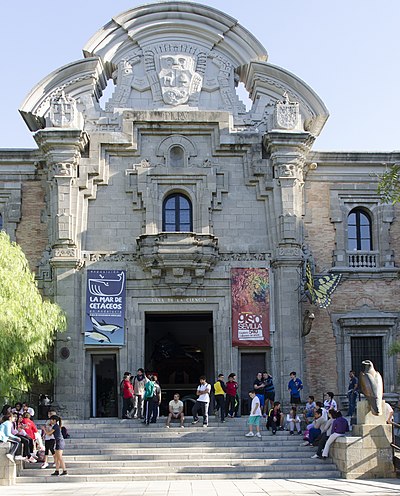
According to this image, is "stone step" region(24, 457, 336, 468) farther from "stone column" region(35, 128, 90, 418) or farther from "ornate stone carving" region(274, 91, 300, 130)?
"ornate stone carving" region(274, 91, 300, 130)

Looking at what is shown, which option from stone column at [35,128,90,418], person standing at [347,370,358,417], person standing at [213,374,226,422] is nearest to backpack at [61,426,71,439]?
stone column at [35,128,90,418]

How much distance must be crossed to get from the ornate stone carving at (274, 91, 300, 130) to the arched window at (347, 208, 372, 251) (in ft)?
14.2

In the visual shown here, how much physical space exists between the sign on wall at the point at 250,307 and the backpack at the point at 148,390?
4.70 meters

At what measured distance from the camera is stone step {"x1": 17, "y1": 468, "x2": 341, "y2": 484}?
2198cm

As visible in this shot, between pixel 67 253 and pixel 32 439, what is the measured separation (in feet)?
29.1

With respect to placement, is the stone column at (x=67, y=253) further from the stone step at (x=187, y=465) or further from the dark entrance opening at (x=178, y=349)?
the dark entrance opening at (x=178, y=349)

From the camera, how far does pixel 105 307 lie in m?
30.7

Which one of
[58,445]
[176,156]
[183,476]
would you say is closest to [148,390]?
[183,476]

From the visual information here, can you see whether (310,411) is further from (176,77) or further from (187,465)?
(176,77)

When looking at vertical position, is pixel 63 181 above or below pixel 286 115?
below

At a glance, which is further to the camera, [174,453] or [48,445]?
[174,453]

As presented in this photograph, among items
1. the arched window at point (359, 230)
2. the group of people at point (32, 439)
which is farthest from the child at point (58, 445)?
the arched window at point (359, 230)

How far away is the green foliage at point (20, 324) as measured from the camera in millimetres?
25875

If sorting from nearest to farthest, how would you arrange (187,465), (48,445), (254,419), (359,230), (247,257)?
(187,465) < (48,445) < (254,419) < (247,257) < (359,230)
